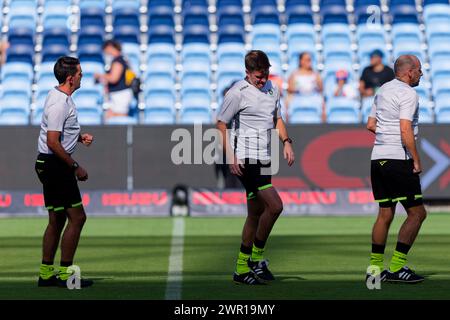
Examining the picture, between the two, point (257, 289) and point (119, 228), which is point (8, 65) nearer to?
point (119, 228)

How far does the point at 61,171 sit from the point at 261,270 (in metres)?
1.99

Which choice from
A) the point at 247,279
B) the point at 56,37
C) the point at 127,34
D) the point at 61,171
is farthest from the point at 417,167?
the point at 56,37

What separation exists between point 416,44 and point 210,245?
423 inches

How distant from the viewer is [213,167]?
68.7 ft

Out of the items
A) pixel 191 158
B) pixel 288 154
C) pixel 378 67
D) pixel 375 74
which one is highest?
pixel 378 67

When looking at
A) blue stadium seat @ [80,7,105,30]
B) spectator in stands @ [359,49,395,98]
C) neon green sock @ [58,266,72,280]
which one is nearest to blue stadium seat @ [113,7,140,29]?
blue stadium seat @ [80,7,105,30]

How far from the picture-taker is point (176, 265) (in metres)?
12.0

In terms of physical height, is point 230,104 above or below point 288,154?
above

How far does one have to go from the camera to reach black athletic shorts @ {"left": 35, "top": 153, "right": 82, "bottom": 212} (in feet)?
32.9

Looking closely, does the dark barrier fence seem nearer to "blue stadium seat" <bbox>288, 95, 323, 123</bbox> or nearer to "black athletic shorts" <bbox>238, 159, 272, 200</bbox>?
"blue stadium seat" <bbox>288, 95, 323, 123</bbox>

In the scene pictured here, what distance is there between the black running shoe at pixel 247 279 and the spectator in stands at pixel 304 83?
11932 mm

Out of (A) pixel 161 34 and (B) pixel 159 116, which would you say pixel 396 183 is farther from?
(A) pixel 161 34

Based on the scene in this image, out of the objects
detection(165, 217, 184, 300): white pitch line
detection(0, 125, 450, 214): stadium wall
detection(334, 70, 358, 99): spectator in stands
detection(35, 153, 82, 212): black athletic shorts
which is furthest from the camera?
detection(334, 70, 358, 99): spectator in stands
